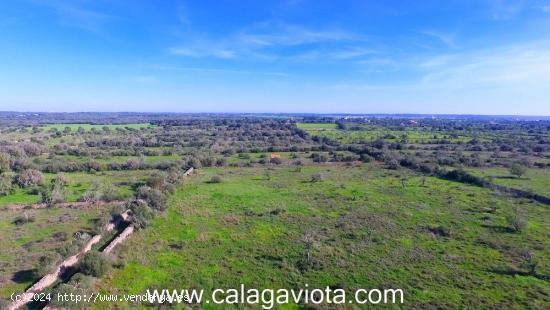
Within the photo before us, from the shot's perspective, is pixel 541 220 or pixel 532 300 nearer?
pixel 532 300

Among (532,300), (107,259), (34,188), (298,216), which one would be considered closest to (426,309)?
(532,300)

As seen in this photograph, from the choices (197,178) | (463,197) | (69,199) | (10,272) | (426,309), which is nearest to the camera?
(426,309)

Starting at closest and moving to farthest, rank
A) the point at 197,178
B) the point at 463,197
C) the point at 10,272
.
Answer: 1. the point at 10,272
2. the point at 463,197
3. the point at 197,178

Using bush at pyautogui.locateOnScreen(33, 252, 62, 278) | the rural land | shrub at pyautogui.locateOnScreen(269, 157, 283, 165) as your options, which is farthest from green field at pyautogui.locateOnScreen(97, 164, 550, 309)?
shrub at pyautogui.locateOnScreen(269, 157, 283, 165)

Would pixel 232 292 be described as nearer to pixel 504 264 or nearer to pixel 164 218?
pixel 164 218

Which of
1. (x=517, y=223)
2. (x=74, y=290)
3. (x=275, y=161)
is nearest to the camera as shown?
(x=74, y=290)

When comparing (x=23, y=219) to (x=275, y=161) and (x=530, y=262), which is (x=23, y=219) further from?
(x=275, y=161)

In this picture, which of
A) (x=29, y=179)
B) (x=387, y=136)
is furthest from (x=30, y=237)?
(x=387, y=136)
